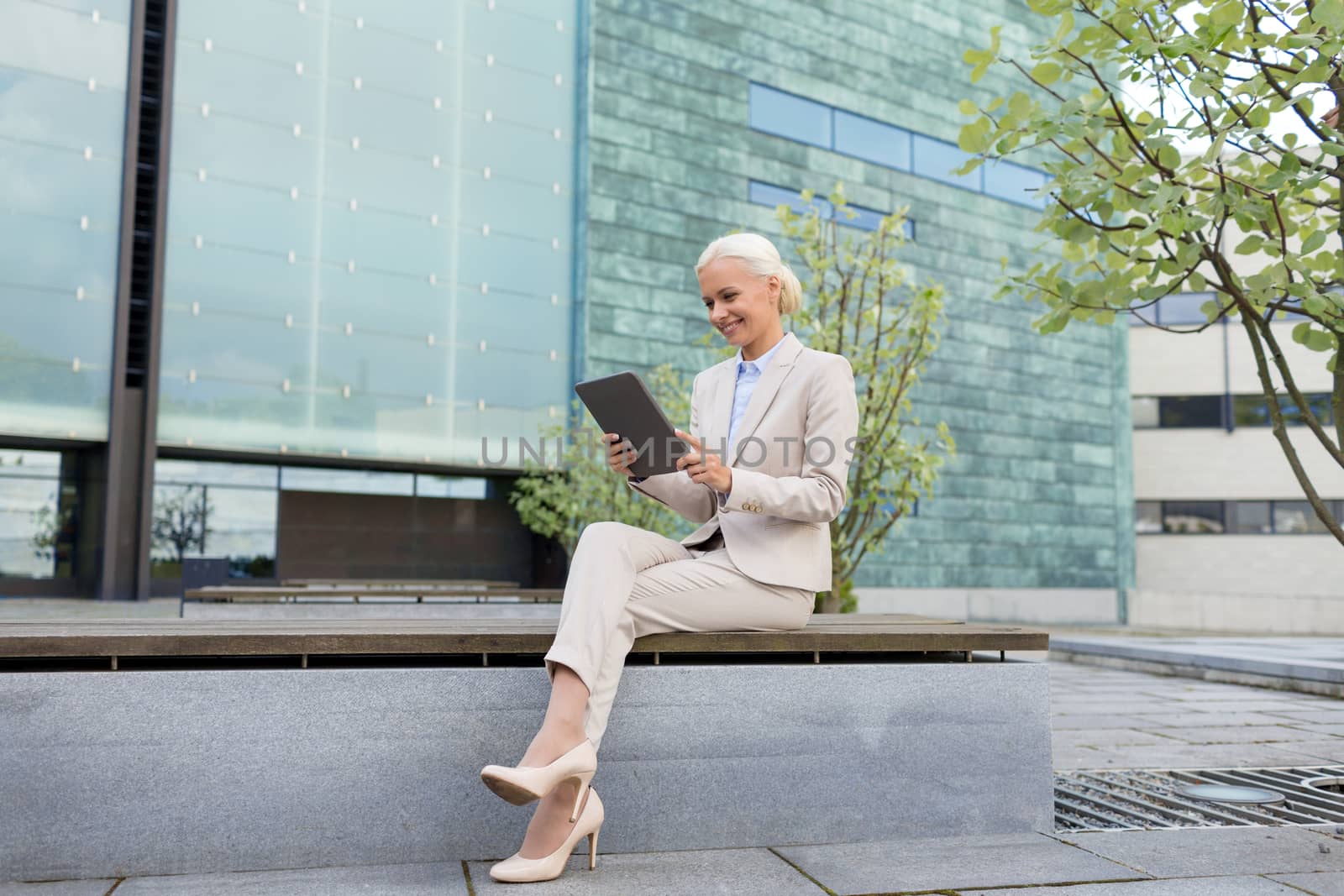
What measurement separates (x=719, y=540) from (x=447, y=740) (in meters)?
1.21

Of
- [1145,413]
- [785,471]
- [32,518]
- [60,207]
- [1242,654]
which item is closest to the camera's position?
[785,471]

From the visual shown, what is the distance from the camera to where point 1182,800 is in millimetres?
4555

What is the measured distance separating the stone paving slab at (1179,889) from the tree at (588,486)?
9914 mm

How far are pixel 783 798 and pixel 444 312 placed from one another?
17247 mm

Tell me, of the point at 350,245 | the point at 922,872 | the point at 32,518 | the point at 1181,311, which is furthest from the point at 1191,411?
the point at 922,872

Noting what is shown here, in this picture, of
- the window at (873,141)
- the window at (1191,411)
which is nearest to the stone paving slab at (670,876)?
the window at (873,141)

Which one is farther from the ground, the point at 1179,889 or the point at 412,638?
the point at 412,638

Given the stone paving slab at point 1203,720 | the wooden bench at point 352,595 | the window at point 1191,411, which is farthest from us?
the window at point 1191,411

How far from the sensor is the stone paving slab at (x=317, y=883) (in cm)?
298

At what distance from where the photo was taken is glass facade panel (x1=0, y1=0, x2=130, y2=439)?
16688 millimetres

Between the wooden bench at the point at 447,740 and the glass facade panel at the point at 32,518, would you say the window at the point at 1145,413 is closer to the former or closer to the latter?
the glass facade panel at the point at 32,518

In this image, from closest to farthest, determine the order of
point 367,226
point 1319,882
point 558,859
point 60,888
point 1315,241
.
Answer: point 60,888 < point 558,859 < point 1319,882 < point 1315,241 < point 367,226

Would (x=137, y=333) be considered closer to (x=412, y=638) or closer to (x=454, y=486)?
(x=454, y=486)

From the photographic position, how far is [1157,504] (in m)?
32.5
